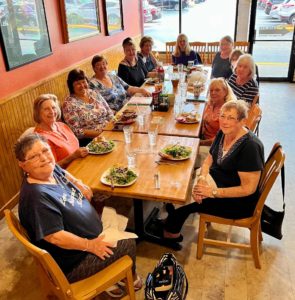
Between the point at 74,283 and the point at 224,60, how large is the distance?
4.05m

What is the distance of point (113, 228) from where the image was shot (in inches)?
71.6

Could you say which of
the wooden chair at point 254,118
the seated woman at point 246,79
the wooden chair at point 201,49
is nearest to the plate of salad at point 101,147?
the wooden chair at point 254,118

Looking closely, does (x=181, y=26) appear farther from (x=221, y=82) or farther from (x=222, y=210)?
(x=222, y=210)

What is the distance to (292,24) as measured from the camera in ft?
20.3

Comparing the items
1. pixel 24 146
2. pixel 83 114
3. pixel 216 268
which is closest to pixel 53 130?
pixel 83 114

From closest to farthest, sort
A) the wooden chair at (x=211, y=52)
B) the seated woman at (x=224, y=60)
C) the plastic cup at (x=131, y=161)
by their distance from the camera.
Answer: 1. the plastic cup at (x=131, y=161)
2. the seated woman at (x=224, y=60)
3. the wooden chair at (x=211, y=52)

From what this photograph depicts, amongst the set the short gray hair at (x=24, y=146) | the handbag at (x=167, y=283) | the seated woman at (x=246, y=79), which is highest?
the short gray hair at (x=24, y=146)

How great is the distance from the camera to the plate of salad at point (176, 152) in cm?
208

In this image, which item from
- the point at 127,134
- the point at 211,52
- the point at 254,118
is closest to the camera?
the point at 127,134

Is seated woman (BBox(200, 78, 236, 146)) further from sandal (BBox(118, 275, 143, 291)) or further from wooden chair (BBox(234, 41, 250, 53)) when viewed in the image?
wooden chair (BBox(234, 41, 250, 53))

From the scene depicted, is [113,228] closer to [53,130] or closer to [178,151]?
[178,151]

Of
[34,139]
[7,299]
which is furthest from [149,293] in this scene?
[34,139]

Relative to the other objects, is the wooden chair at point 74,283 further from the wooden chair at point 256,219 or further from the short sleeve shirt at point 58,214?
the wooden chair at point 256,219

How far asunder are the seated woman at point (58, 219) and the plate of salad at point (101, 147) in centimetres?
55
